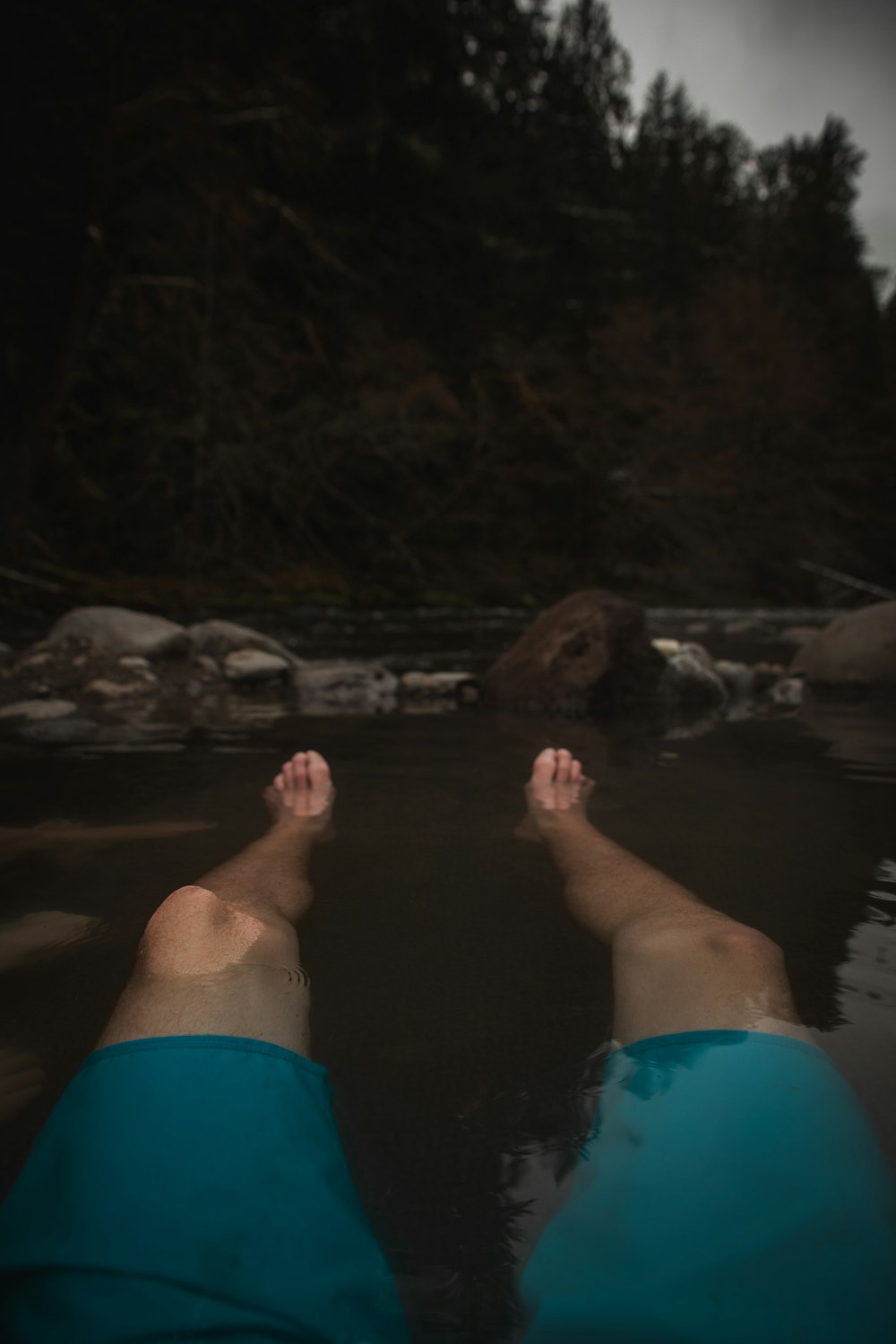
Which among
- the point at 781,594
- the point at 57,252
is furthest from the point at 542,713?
the point at 781,594

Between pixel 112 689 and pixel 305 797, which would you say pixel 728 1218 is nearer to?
pixel 305 797

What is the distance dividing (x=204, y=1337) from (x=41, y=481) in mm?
9549

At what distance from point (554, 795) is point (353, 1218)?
5.55 feet

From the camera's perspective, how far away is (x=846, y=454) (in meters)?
17.4

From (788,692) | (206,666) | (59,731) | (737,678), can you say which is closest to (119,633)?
(206,666)

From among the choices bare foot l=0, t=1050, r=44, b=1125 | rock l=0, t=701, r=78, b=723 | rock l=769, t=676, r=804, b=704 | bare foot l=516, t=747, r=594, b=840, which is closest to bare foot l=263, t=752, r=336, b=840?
bare foot l=516, t=747, r=594, b=840

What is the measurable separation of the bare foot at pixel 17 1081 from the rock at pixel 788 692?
4346 millimetres

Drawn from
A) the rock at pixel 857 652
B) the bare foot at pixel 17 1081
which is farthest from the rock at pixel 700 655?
the bare foot at pixel 17 1081

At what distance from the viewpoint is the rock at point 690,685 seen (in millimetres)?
4688

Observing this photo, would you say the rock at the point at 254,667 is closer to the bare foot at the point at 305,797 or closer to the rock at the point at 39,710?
the rock at the point at 39,710

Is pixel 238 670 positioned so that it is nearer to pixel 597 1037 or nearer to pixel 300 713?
pixel 300 713

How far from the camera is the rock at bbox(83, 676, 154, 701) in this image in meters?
4.36

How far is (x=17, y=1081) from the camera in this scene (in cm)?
110

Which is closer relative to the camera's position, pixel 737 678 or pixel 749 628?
pixel 737 678
